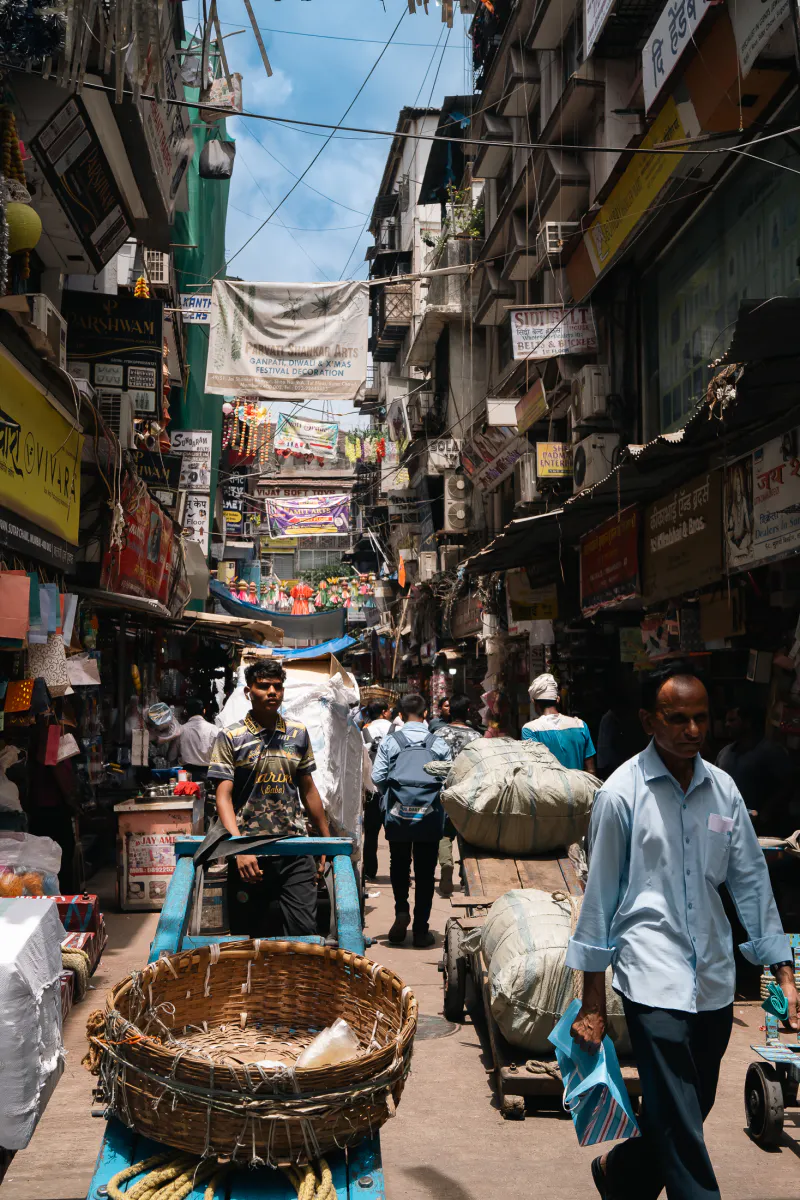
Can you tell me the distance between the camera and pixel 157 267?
49.5 ft

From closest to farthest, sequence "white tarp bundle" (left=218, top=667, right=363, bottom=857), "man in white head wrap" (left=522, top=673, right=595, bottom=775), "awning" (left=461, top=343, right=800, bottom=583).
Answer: "awning" (left=461, top=343, right=800, bottom=583)
"white tarp bundle" (left=218, top=667, right=363, bottom=857)
"man in white head wrap" (left=522, top=673, right=595, bottom=775)

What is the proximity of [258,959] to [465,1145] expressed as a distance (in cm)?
162

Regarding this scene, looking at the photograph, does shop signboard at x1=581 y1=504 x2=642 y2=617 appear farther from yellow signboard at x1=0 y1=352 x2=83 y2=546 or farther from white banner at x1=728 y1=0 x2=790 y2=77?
yellow signboard at x1=0 y1=352 x2=83 y2=546

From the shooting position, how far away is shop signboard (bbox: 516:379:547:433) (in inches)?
555

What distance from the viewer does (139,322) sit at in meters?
10.7

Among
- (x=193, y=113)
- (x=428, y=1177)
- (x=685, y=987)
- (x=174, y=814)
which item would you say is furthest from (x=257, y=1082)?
(x=193, y=113)

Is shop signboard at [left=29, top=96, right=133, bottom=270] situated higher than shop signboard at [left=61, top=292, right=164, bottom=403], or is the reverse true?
shop signboard at [left=29, top=96, right=133, bottom=270]

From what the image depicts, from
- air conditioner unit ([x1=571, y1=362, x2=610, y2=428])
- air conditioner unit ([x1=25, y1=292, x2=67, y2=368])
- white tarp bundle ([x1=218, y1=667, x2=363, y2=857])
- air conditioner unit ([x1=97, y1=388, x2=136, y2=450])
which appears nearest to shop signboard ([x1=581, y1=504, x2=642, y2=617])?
air conditioner unit ([x1=571, y1=362, x2=610, y2=428])

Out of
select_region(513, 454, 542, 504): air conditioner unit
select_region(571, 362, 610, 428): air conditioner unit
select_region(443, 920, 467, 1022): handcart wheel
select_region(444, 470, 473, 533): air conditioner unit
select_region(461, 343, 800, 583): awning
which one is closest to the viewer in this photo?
select_region(443, 920, 467, 1022): handcart wheel

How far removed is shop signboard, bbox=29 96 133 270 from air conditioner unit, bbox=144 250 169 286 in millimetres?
4790

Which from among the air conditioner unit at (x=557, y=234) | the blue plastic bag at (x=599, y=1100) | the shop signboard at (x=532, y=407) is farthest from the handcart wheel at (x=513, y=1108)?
the air conditioner unit at (x=557, y=234)

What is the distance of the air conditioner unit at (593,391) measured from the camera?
13195mm

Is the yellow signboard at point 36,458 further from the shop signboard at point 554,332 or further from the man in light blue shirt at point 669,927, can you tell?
the shop signboard at point 554,332

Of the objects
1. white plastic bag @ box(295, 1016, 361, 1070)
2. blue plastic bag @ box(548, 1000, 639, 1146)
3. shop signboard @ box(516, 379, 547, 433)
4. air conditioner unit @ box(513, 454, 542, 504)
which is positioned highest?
shop signboard @ box(516, 379, 547, 433)
